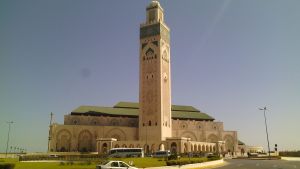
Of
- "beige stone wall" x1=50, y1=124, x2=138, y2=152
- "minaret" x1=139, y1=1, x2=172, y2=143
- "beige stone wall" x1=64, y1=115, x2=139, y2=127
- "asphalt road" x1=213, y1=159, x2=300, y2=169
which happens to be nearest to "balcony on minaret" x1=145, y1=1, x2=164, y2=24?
"minaret" x1=139, y1=1, x2=172, y2=143

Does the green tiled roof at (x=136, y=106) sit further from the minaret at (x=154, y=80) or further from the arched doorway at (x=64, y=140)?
the arched doorway at (x=64, y=140)

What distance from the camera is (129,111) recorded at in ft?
305

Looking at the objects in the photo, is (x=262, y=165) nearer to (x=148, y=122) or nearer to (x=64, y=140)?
(x=148, y=122)

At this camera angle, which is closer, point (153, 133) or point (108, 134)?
point (153, 133)

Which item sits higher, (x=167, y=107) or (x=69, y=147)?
(x=167, y=107)

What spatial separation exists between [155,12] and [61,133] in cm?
4121

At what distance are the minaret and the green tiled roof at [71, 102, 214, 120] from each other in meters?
12.0

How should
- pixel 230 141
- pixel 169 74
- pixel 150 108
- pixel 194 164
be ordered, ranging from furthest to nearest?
1. pixel 230 141
2. pixel 169 74
3. pixel 150 108
4. pixel 194 164

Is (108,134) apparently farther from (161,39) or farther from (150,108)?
(161,39)

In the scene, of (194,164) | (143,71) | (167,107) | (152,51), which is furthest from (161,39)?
(194,164)

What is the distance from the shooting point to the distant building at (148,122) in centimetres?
7600

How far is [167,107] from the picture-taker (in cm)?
8138

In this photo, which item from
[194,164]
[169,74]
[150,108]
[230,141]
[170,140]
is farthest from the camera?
[230,141]

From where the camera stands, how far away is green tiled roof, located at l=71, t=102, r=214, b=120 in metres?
87.2
